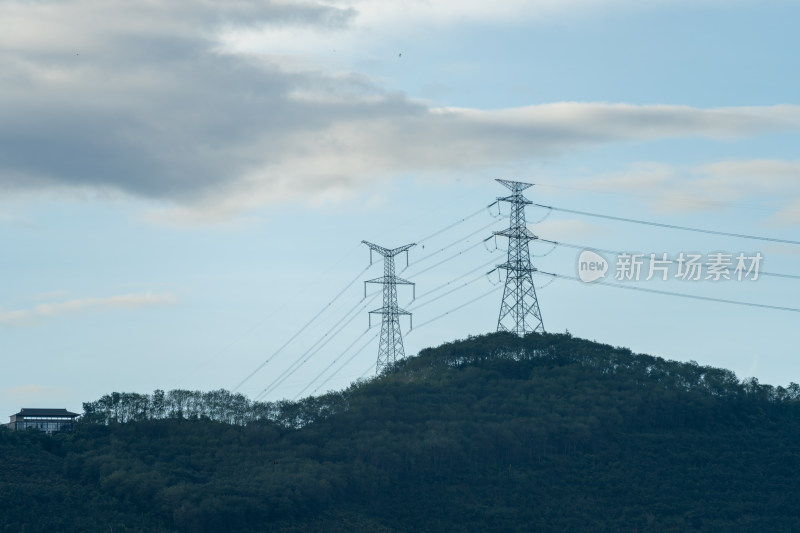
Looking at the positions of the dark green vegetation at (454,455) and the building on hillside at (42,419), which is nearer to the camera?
the dark green vegetation at (454,455)

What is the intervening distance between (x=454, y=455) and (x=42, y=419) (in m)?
40.4

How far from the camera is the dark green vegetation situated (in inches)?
3529

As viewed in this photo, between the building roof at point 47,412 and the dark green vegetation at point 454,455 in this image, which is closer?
the dark green vegetation at point 454,455

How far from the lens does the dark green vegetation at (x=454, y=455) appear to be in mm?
89625

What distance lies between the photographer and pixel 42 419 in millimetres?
113125

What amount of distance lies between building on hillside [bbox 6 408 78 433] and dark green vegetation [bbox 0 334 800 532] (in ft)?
23.2

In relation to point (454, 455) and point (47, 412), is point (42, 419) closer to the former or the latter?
point (47, 412)

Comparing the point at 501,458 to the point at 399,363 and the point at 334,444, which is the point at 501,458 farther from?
the point at 399,363

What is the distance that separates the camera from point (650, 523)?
91438 mm

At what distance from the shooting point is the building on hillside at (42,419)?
11194 centimetres

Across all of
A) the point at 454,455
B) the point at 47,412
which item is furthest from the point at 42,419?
the point at 454,455

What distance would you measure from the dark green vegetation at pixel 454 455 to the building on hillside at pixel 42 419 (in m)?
7.08

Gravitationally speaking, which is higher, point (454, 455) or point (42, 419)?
point (42, 419)

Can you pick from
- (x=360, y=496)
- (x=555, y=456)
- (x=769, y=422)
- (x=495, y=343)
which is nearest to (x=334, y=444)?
(x=360, y=496)
